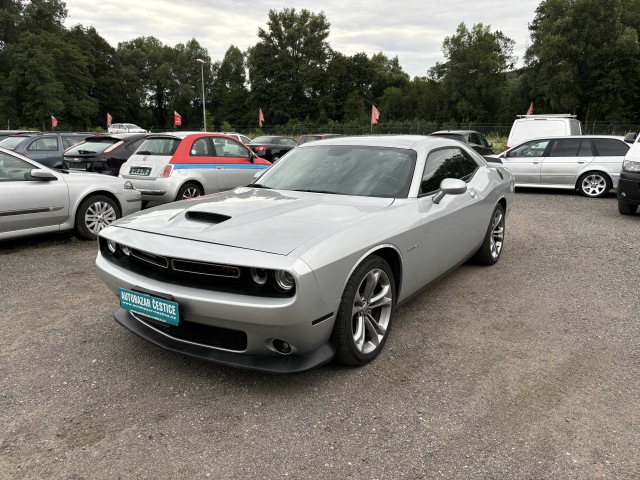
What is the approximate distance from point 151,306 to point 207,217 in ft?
2.35

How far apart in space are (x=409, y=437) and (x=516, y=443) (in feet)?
1.76

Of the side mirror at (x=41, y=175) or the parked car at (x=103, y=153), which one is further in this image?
the parked car at (x=103, y=153)

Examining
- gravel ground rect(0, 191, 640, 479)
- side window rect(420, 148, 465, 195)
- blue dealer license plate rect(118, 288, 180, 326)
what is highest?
side window rect(420, 148, 465, 195)

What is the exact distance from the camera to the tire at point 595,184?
11258 mm

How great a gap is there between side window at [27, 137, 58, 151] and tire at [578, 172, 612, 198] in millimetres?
12778

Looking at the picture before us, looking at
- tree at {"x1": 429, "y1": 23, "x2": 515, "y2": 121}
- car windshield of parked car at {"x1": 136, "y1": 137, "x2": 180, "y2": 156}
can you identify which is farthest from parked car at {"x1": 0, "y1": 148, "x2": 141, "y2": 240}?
tree at {"x1": 429, "y1": 23, "x2": 515, "y2": 121}

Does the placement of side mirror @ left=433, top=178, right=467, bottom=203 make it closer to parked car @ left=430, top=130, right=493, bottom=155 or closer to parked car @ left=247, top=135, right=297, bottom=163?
parked car @ left=430, top=130, right=493, bottom=155

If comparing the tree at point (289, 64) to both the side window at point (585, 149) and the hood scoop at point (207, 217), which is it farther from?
the hood scoop at point (207, 217)

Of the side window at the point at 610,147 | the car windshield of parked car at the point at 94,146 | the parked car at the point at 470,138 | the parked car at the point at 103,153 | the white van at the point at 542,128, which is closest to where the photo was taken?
the parked car at the point at 103,153

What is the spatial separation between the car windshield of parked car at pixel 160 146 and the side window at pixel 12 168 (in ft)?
8.51

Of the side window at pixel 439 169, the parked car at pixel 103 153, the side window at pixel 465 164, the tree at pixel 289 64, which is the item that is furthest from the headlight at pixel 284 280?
the tree at pixel 289 64

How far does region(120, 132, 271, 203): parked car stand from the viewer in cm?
841

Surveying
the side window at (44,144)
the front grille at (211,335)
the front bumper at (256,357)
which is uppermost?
the side window at (44,144)

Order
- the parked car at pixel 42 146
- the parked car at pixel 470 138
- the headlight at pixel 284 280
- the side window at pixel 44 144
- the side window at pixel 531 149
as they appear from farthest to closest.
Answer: the parked car at pixel 470 138, the side window at pixel 531 149, the side window at pixel 44 144, the parked car at pixel 42 146, the headlight at pixel 284 280
